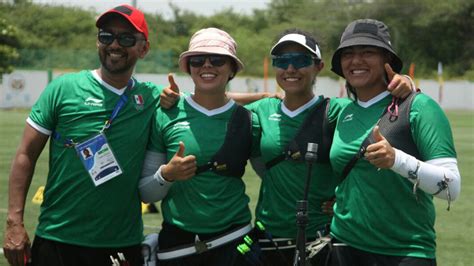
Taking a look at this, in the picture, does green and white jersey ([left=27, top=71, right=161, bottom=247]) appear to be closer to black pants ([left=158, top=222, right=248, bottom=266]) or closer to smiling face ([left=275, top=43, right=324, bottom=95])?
black pants ([left=158, top=222, right=248, bottom=266])

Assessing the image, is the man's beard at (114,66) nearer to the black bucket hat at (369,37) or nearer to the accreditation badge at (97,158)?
the accreditation badge at (97,158)

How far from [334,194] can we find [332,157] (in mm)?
490

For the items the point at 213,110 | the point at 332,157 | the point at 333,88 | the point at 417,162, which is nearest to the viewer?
the point at 417,162

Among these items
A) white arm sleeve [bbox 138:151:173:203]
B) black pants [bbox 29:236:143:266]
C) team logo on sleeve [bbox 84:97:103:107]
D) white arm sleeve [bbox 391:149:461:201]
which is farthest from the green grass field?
white arm sleeve [bbox 391:149:461:201]

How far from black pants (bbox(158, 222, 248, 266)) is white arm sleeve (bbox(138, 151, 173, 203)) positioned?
0.74ft

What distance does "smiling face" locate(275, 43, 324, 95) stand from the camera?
5.54 meters

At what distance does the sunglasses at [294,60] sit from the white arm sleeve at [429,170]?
1.17 m

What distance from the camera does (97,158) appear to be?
5340 mm

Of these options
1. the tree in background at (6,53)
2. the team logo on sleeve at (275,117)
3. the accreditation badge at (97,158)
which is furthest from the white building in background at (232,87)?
the accreditation badge at (97,158)

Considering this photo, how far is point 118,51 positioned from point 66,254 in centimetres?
Result: 132

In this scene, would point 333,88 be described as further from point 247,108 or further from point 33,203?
point 247,108

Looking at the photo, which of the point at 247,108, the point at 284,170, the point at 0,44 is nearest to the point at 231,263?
the point at 284,170

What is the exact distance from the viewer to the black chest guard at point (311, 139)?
5.45m

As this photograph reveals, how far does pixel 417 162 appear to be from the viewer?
181 inches
